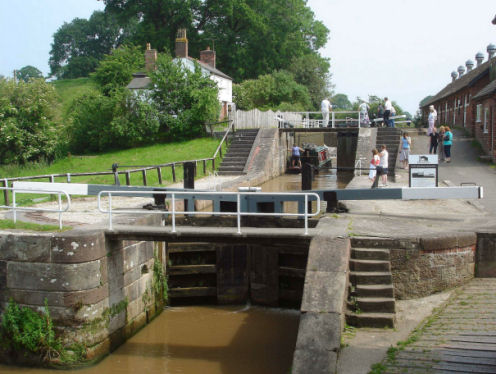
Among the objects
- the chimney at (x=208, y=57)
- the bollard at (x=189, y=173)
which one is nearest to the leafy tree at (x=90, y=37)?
the chimney at (x=208, y=57)

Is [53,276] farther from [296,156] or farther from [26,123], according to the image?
[26,123]

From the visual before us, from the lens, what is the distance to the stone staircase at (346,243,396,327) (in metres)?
8.59

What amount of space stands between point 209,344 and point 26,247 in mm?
3936

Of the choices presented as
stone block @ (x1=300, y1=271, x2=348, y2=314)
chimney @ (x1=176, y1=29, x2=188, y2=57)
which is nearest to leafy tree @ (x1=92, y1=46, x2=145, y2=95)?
chimney @ (x1=176, y1=29, x2=188, y2=57)

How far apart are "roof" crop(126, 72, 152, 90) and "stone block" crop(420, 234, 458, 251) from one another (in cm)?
2806

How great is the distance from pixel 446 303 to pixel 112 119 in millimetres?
24968

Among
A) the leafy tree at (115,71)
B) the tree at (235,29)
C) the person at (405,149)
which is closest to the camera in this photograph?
the person at (405,149)

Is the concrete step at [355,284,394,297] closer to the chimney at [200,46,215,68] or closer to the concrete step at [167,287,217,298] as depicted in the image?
the concrete step at [167,287,217,298]

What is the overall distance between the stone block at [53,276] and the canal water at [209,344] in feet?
4.91

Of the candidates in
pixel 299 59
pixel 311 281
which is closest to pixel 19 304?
pixel 311 281

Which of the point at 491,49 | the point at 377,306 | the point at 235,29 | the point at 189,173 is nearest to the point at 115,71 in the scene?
the point at 235,29

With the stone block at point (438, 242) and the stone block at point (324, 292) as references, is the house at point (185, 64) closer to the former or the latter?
the stone block at point (438, 242)

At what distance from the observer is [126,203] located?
51.7ft

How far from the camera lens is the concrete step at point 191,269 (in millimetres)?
12727
